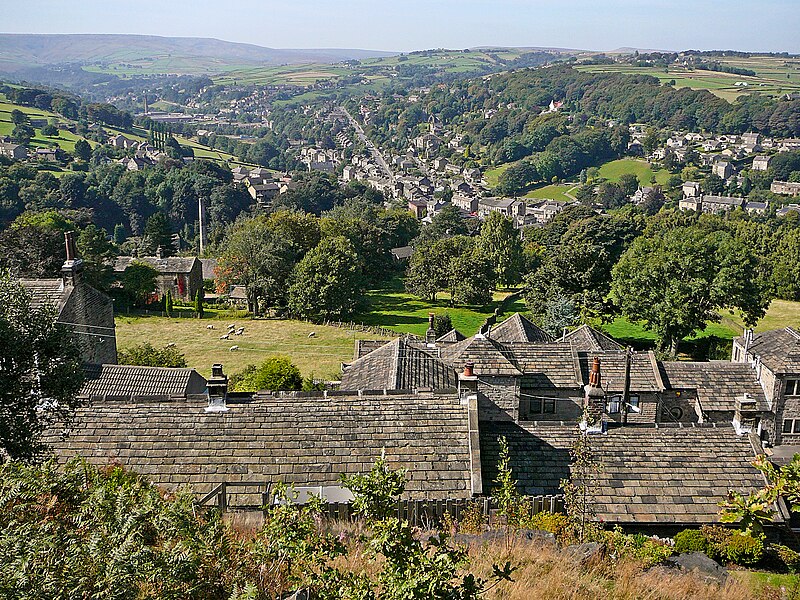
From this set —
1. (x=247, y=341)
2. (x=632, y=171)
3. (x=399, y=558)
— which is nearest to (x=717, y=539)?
(x=399, y=558)

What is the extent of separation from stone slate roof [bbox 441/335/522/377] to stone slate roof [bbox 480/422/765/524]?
6760mm

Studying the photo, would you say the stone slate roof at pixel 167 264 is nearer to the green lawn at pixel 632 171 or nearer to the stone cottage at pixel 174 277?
the stone cottage at pixel 174 277

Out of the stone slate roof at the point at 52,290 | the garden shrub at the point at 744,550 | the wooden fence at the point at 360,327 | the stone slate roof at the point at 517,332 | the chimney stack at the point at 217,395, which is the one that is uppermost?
the stone slate roof at the point at 52,290

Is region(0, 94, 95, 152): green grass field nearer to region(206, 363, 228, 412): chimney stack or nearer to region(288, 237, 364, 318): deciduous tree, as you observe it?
region(288, 237, 364, 318): deciduous tree

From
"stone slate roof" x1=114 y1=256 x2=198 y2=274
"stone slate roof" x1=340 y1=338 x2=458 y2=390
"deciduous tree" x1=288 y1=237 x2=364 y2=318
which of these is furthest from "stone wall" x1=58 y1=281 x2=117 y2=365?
"stone slate roof" x1=114 y1=256 x2=198 y2=274

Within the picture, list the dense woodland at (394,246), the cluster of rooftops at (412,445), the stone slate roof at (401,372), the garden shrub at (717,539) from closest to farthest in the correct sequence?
the garden shrub at (717,539) → the cluster of rooftops at (412,445) → the stone slate roof at (401,372) → the dense woodland at (394,246)

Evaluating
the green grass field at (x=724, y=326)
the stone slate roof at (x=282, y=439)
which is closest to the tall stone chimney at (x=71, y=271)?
the stone slate roof at (x=282, y=439)

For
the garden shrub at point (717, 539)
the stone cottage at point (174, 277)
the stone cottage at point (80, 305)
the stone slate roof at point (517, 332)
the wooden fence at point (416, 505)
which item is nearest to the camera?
the garden shrub at point (717, 539)

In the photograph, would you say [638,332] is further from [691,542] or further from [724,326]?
[691,542]

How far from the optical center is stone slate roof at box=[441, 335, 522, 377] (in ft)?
78.6

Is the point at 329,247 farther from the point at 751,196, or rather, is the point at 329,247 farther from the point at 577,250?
the point at 751,196

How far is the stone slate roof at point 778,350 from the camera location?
27736 mm

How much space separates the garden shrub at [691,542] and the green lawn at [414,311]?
141ft

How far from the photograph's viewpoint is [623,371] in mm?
27031
